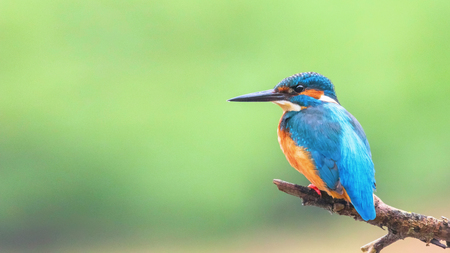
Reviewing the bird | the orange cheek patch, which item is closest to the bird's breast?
the bird

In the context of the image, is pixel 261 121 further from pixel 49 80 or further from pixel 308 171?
pixel 308 171

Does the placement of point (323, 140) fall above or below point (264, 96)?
below

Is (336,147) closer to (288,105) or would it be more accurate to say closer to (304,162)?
(304,162)

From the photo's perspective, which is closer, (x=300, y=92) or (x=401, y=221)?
A: (x=401, y=221)

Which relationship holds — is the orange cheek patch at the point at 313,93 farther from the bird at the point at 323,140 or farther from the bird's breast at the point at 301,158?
the bird's breast at the point at 301,158

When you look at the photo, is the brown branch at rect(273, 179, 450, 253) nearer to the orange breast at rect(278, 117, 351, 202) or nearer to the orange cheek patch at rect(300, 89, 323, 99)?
the orange breast at rect(278, 117, 351, 202)

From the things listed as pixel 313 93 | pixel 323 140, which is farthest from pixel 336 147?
pixel 313 93
